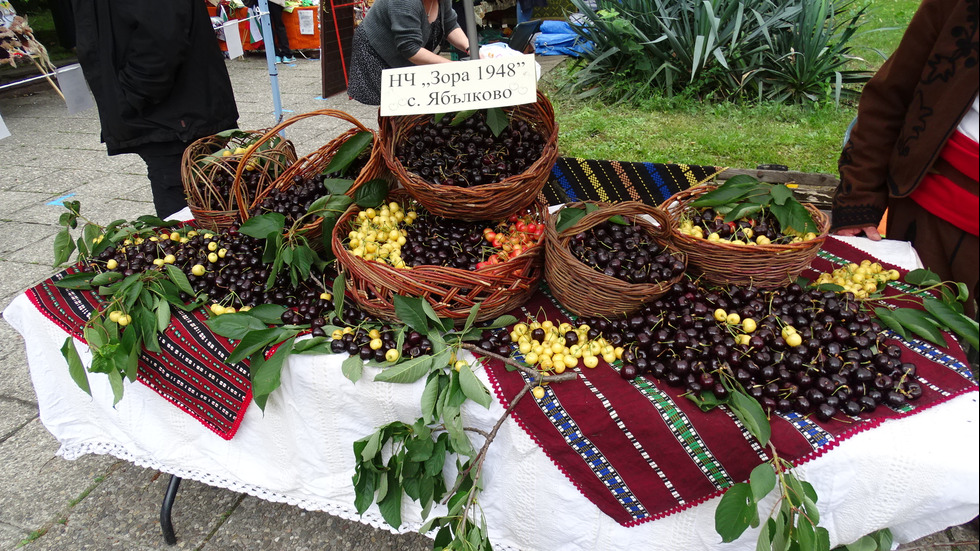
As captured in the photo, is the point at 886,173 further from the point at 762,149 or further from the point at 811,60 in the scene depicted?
the point at 811,60

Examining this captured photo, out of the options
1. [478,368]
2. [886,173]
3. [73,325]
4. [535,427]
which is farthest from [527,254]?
[73,325]

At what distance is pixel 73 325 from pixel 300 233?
0.63m

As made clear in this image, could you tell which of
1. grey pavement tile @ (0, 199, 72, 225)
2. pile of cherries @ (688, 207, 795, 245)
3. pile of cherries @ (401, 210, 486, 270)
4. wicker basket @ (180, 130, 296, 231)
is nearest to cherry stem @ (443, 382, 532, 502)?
pile of cherries @ (401, 210, 486, 270)

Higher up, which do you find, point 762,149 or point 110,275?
point 110,275

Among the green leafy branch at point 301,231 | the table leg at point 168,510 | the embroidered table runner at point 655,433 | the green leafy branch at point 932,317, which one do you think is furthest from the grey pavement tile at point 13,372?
the green leafy branch at point 932,317

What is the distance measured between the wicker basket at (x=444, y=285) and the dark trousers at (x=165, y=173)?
1501 mm

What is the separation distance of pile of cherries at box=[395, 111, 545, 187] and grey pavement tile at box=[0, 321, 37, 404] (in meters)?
1.99

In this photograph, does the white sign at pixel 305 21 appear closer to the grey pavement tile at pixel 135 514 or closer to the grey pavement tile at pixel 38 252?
the grey pavement tile at pixel 38 252

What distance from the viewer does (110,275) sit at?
1519mm

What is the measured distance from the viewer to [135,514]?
185 cm

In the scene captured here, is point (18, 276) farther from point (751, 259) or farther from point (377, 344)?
point (751, 259)

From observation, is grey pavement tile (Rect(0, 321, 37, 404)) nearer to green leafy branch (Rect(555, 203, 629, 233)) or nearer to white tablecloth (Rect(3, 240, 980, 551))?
white tablecloth (Rect(3, 240, 980, 551))

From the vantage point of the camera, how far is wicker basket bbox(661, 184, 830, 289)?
124 centimetres

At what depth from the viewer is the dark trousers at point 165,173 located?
245 centimetres
